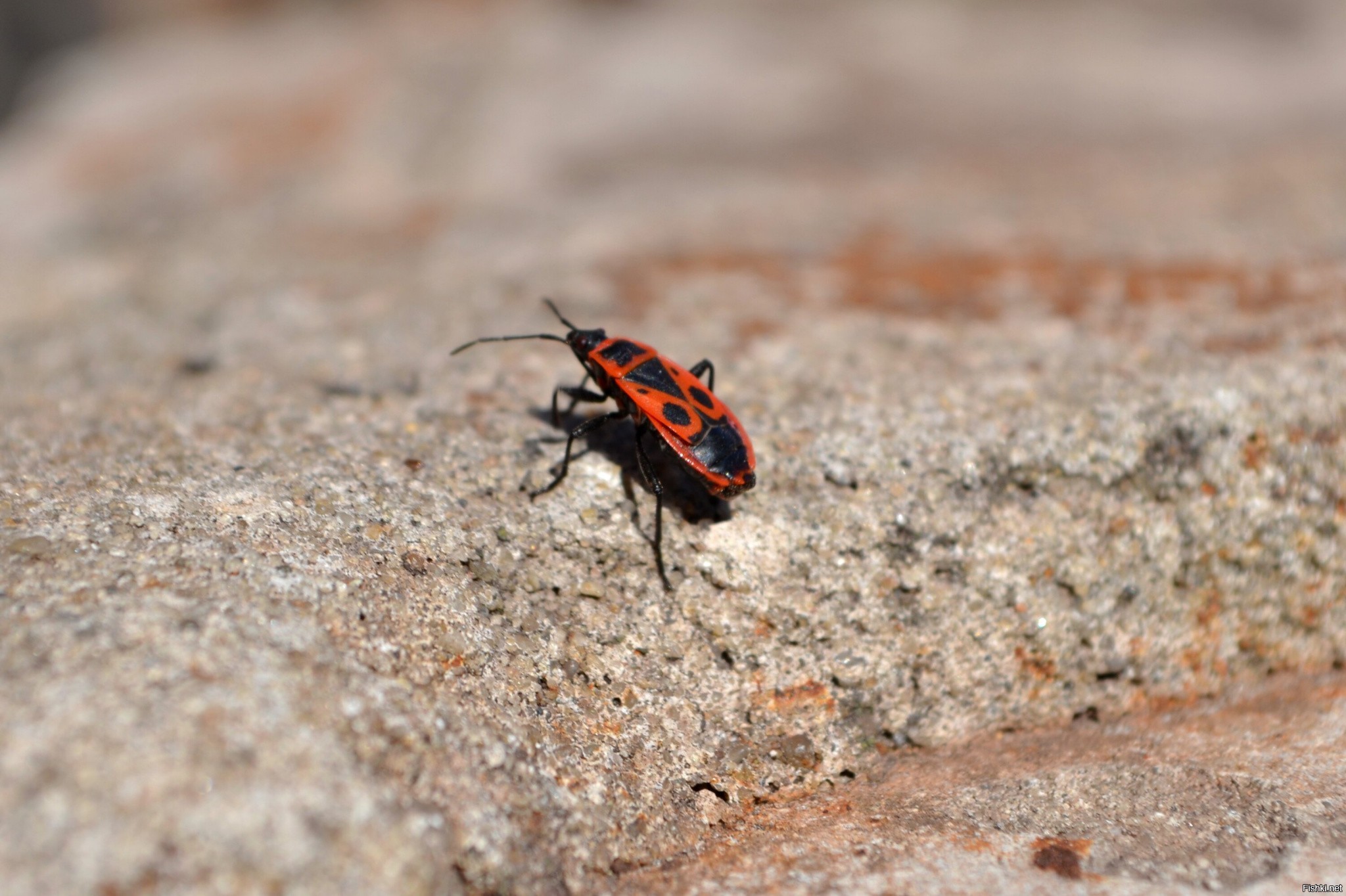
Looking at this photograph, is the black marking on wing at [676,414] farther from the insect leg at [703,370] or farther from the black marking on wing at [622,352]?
the insect leg at [703,370]

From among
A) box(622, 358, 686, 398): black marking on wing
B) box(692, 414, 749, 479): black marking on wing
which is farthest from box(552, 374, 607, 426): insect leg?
box(692, 414, 749, 479): black marking on wing

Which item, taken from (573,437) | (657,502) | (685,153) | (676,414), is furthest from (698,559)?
(685,153)

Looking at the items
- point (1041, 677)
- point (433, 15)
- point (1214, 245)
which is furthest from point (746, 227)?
point (433, 15)

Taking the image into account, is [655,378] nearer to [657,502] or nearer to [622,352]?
[622,352]

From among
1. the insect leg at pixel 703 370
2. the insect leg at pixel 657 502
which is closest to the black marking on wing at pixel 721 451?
the insect leg at pixel 657 502

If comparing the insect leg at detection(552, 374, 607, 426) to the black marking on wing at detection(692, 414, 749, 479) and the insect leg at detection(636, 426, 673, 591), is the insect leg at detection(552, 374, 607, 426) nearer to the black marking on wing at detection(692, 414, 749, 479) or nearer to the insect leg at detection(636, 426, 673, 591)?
the insect leg at detection(636, 426, 673, 591)

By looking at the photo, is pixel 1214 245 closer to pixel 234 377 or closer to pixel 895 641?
pixel 895 641

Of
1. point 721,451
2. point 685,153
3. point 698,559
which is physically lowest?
point 698,559
